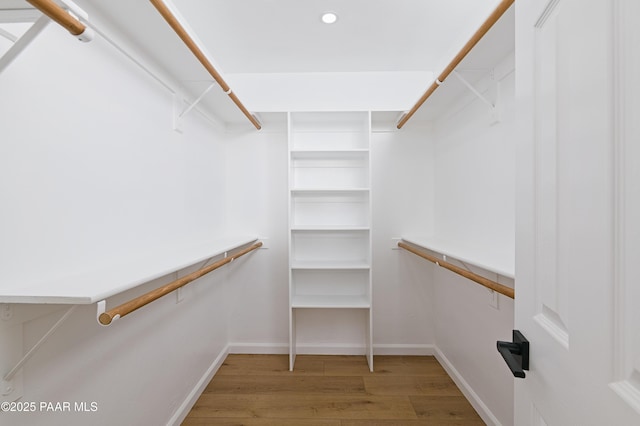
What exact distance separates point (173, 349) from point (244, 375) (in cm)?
73

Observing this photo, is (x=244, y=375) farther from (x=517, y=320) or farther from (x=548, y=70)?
(x=548, y=70)

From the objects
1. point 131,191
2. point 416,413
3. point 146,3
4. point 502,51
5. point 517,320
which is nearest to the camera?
point 517,320

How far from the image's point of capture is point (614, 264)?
1.20ft

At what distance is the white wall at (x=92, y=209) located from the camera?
82 centimetres

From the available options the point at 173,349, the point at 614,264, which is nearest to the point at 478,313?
the point at 614,264

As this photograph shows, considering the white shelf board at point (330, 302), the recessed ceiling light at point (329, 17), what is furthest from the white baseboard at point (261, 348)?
the recessed ceiling light at point (329, 17)

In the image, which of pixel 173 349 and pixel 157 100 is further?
pixel 173 349

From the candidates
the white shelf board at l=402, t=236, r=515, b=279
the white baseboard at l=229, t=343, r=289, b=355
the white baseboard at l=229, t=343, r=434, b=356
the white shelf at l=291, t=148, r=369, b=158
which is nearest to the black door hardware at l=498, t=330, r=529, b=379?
the white shelf board at l=402, t=236, r=515, b=279

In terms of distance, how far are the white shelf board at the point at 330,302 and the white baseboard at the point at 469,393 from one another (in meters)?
0.73

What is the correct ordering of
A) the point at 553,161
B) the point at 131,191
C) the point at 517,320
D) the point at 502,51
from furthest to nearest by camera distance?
1. the point at 502,51
2. the point at 131,191
3. the point at 517,320
4. the point at 553,161

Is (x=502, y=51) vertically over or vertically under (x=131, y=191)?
over

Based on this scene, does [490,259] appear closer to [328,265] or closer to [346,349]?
[328,265]

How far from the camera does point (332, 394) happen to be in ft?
6.14

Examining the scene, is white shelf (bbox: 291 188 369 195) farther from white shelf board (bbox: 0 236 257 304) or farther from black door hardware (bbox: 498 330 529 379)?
black door hardware (bbox: 498 330 529 379)
